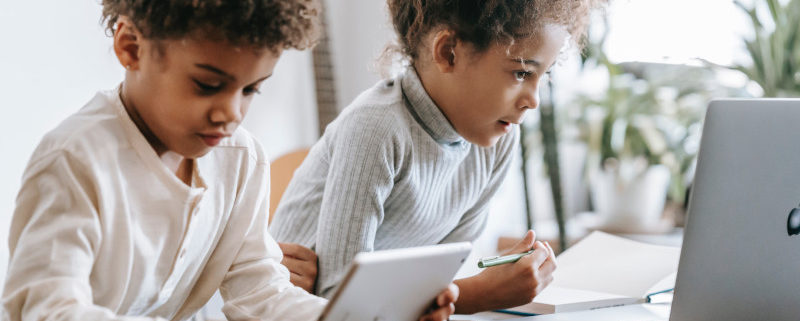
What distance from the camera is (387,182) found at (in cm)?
113

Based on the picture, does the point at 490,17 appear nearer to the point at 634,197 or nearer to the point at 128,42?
the point at 128,42

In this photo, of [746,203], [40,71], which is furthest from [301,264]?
[40,71]

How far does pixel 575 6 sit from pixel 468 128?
0.27 m

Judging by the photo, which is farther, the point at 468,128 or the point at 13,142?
the point at 13,142

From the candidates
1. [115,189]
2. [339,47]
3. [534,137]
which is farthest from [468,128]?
[534,137]

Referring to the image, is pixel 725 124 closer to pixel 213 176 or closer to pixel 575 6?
pixel 575 6

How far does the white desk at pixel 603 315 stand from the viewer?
1.01 meters

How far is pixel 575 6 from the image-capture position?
1232mm

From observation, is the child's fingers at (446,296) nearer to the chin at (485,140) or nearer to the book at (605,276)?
the book at (605,276)

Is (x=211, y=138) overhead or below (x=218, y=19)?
below

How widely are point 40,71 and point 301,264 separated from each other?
2.53 feet

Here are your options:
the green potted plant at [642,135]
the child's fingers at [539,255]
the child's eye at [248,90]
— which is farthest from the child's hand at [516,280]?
the green potted plant at [642,135]

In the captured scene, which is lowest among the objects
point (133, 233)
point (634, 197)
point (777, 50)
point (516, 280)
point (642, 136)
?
point (634, 197)

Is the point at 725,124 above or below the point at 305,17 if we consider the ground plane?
below
